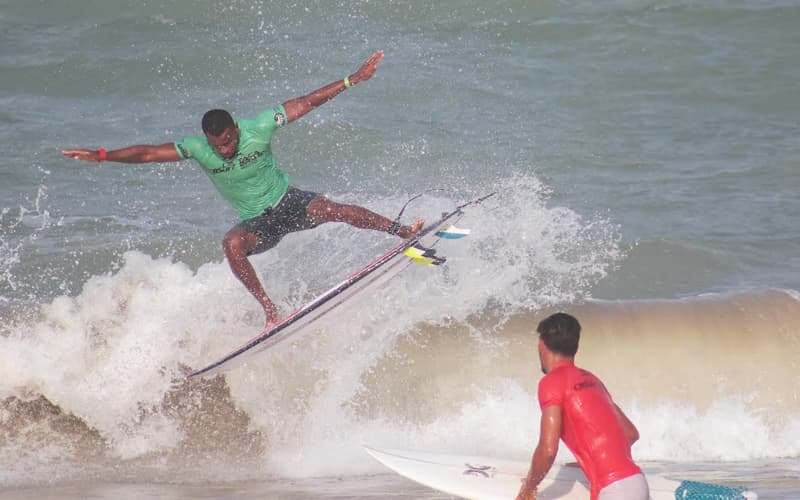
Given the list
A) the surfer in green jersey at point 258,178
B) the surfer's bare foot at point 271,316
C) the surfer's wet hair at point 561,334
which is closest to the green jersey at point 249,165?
the surfer in green jersey at point 258,178

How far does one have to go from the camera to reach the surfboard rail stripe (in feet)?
23.5

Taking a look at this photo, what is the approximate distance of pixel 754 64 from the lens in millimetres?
16969

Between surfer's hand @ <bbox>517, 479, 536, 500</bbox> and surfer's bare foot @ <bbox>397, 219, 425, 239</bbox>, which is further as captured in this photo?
surfer's bare foot @ <bbox>397, 219, 425, 239</bbox>

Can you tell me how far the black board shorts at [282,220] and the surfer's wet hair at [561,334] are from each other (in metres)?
3.21

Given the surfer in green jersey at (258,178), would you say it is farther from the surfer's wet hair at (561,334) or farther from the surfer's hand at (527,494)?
the surfer's hand at (527,494)

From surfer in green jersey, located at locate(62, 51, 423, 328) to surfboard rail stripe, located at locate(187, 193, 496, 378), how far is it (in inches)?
3.4

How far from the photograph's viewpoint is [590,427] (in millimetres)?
4254

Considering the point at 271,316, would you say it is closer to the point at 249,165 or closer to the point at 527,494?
the point at 249,165

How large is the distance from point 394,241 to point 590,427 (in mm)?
5989

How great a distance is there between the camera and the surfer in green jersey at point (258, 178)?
266 inches

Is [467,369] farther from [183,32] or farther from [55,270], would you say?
[183,32]

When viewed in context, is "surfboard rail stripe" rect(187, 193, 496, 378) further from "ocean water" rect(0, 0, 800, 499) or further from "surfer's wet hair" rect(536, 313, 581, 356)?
"surfer's wet hair" rect(536, 313, 581, 356)

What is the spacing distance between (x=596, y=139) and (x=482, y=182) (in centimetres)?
247

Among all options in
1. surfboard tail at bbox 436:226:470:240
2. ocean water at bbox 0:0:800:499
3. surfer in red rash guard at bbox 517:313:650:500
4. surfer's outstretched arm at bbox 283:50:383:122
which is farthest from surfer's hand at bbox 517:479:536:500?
surfer's outstretched arm at bbox 283:50:383:122
